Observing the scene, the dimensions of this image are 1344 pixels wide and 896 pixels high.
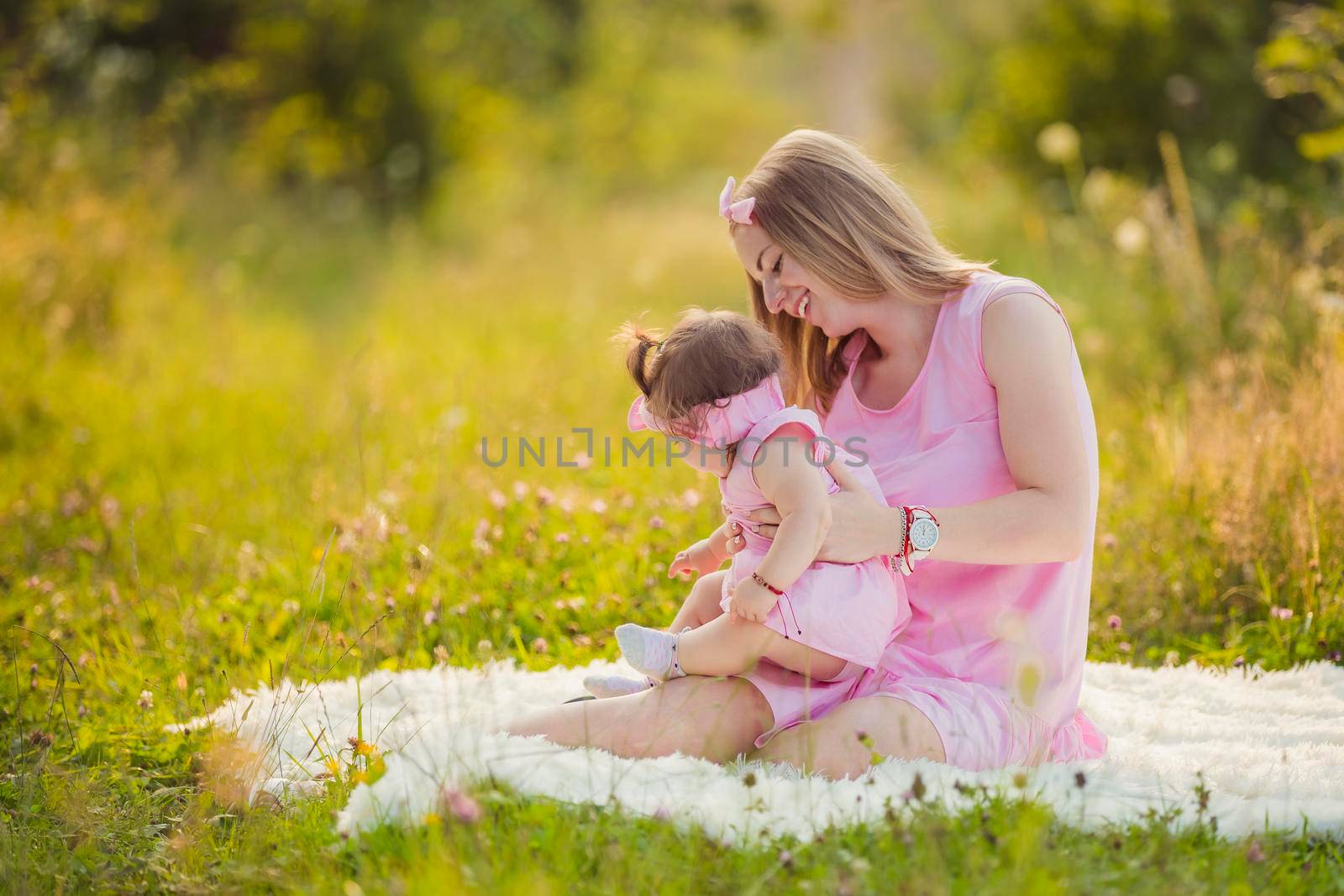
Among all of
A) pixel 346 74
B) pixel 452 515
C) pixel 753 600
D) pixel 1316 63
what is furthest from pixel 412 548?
pixel 346 74

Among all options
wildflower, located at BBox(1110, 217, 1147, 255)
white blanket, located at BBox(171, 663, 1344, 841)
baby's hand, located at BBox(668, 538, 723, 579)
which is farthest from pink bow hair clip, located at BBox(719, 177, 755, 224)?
wildflower, located at BBox(1110, 217, 1147, 255)

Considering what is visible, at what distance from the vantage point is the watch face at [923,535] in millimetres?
2488

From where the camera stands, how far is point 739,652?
97.6 inches

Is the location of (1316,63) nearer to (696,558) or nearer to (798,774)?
(696,558)

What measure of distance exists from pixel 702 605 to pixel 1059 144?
4826mm

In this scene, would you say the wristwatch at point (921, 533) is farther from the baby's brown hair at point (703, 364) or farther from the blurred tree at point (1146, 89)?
the blurred tree at point (1146, 89)

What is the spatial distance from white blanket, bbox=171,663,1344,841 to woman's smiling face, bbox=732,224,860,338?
1018 millimetres

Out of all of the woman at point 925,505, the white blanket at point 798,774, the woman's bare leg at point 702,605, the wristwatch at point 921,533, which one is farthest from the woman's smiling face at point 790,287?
the white blanket at point 798,774

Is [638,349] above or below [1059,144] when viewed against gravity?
below

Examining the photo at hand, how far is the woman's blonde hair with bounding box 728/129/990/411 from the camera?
8.70 ft

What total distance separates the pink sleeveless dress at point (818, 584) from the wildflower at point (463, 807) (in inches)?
28.8

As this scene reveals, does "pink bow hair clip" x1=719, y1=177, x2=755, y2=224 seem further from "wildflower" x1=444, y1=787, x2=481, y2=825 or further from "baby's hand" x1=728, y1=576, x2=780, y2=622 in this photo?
"wildflower" x1=444, y1=787, x2=481, y2=825

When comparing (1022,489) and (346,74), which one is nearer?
(1022,489)

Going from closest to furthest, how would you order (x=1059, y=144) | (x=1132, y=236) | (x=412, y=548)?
(x=412, y=548) < (x=1132, y=236) < (x=1059, y=144)
